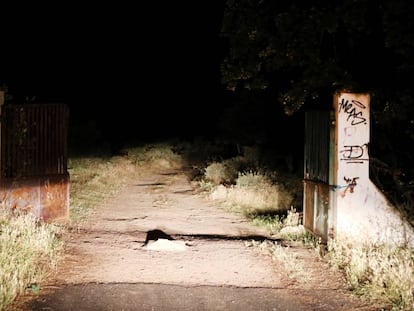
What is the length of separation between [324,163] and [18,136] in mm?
5345

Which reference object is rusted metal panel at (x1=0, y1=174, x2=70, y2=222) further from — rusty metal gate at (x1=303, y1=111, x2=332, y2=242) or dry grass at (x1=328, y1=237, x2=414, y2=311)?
dry grass at (x1=328, y1=237, x2=414, y2=311)

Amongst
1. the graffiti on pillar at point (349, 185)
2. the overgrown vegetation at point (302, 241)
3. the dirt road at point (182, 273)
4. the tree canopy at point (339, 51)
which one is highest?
the tree canopy at point (339, 51)

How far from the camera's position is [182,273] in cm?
755

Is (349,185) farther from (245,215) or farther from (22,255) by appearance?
(22,255)

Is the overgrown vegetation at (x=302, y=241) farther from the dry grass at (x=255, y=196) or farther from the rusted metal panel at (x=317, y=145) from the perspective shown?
the rusted metal panel at (x=317, y=145)

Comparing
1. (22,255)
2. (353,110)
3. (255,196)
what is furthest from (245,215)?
(22,255)

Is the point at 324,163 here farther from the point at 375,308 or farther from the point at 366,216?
the point at 375,308

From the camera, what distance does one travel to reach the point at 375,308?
6297mm

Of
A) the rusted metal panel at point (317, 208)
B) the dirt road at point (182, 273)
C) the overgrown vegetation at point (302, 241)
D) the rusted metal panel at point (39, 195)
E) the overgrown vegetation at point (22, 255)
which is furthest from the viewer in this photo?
the rusted metal panel at point (39, 195)

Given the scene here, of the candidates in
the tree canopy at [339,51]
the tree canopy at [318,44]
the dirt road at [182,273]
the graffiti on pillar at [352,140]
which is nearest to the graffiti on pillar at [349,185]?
the graffiti on pillar at [352,140]

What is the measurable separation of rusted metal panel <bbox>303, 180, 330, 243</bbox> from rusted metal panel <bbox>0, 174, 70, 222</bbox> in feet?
15.2

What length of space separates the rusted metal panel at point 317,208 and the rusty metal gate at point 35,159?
465cm

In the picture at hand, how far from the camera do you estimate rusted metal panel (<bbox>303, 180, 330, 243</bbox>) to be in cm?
896

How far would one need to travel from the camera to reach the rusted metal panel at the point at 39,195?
972 cm
